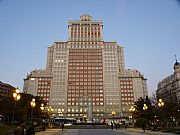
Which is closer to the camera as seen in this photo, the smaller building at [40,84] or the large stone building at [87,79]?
the large stone building at [87,79]

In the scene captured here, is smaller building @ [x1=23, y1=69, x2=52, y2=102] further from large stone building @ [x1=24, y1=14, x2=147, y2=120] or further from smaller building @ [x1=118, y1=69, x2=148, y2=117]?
smaller building @ [x1=118, y1=69, x2=148, y2=117]

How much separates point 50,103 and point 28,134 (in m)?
125

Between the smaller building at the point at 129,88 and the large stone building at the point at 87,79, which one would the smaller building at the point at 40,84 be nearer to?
the large stone building at the point at 87,79

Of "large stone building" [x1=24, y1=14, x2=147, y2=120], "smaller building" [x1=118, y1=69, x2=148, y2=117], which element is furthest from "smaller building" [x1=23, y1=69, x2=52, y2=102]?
"smaller building" [x1=118, y1=69, x2=148, y2=117]

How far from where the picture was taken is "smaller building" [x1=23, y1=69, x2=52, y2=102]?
14175 cm

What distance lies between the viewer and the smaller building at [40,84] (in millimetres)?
141750

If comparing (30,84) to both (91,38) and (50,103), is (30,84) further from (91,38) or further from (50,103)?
(91,38)

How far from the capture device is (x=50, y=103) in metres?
138

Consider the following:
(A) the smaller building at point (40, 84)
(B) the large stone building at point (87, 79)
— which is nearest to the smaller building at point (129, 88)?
(B) the large stone building at point (87, 79)

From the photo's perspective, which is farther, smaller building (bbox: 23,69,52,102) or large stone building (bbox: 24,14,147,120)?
smaller building (bbox: 23,69,52,102)

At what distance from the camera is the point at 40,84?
144000 millimetres

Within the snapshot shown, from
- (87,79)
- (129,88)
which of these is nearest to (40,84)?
(87,79)

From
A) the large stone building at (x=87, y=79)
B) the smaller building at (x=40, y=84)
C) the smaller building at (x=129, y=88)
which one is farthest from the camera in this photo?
the smaller building at (x=40, y=84)

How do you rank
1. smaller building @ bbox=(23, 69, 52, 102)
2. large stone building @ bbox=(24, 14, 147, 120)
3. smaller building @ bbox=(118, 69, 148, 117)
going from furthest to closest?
smaller building @ bbox=(23, 69, 52, 102) < smaller building @ bbox=(118, 69, 148, 117) < large stone building @ bbox=(24, 14, 147, 120)
